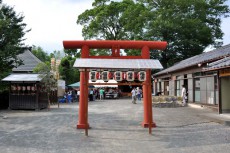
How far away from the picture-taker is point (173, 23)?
4150 cm

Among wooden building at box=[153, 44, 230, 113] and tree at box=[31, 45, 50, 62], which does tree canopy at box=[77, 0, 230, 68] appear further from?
tree at box=[31, 45, 50, 62]

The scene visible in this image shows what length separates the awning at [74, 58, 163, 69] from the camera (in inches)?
436

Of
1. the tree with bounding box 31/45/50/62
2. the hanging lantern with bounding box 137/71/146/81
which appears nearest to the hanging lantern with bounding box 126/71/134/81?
the hanging lantern with bounding box 137/71/146/81

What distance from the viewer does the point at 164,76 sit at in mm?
36812


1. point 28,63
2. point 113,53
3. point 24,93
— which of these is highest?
point 28,63

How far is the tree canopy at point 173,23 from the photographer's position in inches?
1641

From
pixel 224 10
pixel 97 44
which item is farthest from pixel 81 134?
pixel 224 10

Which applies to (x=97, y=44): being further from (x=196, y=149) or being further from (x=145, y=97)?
(x=196, y=149)

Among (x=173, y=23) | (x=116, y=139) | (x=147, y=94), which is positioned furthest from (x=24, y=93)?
(x=173, y=23)

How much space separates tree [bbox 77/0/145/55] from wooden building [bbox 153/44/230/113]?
14.4 meters

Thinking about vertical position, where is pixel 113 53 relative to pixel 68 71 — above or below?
below

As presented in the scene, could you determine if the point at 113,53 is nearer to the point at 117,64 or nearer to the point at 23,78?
the point at 117,64

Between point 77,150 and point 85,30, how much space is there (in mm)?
42728

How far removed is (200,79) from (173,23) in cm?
1995
